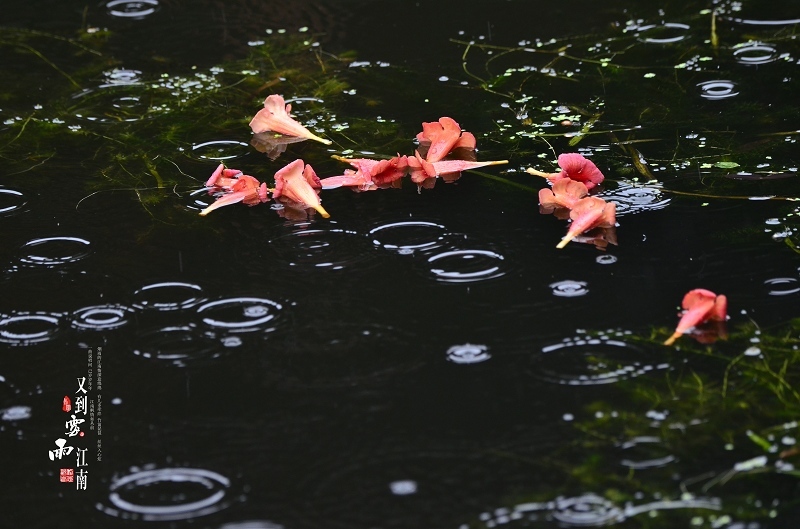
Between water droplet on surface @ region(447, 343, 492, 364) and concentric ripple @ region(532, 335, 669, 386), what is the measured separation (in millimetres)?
86

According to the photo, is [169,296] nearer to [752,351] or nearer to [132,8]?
[752,351]

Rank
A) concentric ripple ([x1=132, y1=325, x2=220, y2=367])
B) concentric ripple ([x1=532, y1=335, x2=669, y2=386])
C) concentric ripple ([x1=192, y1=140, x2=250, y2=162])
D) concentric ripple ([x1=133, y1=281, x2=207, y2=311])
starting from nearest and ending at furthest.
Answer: concentric ripple ([x1=532, y1=335, x2=669, y2=386]) → concentric ripple ([x1=132, y1=325, x2=220, y2=367]) → concentric ripple ([x1=133, y1=281, x2=207, y2=311]) → concentric ripple ([x1=192, y1=140, x2=250, y2=162])

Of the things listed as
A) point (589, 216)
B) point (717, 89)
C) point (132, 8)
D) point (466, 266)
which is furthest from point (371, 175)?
point (132, 8)

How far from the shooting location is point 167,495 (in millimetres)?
1248

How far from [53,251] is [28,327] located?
25 cm

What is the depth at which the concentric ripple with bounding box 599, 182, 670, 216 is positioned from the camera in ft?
5.95

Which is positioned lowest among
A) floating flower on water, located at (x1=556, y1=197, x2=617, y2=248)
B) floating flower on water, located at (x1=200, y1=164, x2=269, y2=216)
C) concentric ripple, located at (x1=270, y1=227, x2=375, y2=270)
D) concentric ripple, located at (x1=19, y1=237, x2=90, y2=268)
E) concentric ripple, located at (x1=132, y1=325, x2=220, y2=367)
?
concentric ripple, located at (x1=132, y1=325, x2=220, y2=367)

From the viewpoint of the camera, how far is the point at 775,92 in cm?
221

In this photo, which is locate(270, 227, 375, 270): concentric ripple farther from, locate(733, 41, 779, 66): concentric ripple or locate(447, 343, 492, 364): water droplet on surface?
locate(733, 41, 779, 66): concentric ripple

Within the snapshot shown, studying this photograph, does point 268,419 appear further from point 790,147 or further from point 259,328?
point 790,147

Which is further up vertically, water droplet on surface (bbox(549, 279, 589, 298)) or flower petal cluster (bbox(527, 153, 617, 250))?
flower petal cluster (bbox(527, 153, 617, 250))

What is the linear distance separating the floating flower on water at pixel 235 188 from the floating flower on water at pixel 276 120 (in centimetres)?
25

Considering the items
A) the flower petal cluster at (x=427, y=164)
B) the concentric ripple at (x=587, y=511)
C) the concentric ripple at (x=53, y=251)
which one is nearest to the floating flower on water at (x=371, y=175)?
the flower petal cluster at (x=427, y=164)

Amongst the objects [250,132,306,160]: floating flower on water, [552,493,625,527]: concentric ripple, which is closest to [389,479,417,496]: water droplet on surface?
[552,493,625,527]: concentric ripple
